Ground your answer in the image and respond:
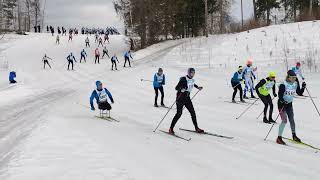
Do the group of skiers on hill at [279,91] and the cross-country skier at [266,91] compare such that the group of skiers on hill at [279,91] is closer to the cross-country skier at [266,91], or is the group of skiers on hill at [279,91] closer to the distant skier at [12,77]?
the cross-country skier at [266,91]

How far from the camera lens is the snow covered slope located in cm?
867

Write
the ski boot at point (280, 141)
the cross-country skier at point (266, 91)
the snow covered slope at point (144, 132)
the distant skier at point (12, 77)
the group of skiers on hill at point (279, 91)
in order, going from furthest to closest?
the distant skier at point (12, 77) → the cross-country skier at point (266, 91) → the ski boot at point (280, 141) → the group of skiers on hill at point (279, 91) → the snow covered slope at point (144, 132)

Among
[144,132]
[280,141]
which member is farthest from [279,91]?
[144,132]

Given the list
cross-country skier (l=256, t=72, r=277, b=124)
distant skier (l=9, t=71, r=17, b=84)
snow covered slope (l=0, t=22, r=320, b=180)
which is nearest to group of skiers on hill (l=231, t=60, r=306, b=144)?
cross-country skier (l=256, t=72, r=277, b=124)

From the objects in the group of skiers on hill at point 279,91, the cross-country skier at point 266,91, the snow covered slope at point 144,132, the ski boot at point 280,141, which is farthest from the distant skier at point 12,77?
the ski boot at point 280,141

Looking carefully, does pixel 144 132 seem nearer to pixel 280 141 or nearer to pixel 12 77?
pixel 280 141

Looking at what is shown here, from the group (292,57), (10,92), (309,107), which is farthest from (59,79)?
(309,107)

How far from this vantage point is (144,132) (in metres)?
12.9

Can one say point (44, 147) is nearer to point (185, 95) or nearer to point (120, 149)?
point (120, 149)

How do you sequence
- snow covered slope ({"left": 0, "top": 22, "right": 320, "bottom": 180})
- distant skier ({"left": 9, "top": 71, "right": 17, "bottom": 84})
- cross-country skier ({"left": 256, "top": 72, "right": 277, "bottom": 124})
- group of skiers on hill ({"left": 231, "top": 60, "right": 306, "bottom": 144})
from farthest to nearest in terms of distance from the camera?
1. distant skier ({"left": 9, "top": 71, "right": 17, "bottom": 84})
2. cross-country skier ({"left": 256, "top": 72, "right": 277, "bottom": 124})
3. group of skiers on hill ({"left": 231, "top": 60, "right": 306, "bottom": 144})
4. snow covered slope ({"left": 0, "top": 22, "right": 320, "bottom": 180})

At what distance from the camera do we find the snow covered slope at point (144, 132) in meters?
8.67

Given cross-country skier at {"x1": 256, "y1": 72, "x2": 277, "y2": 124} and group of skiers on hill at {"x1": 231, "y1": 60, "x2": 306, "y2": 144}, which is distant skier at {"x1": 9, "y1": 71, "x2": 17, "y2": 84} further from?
cross-country skier at {"x1": 256, "y1": 72, "x2": 277, "y2": 124}

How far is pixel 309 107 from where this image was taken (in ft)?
59.1

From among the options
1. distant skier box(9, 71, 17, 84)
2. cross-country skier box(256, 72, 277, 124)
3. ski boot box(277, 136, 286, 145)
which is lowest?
ski boot box(277, 136, 286, 145)
